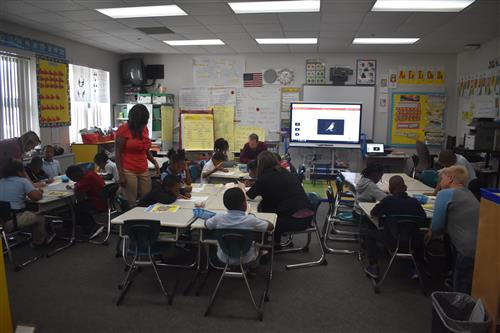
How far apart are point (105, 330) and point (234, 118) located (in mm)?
6888

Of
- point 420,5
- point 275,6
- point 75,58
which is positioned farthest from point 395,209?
point 75,58

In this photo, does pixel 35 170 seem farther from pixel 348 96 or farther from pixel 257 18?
pixel 348 96

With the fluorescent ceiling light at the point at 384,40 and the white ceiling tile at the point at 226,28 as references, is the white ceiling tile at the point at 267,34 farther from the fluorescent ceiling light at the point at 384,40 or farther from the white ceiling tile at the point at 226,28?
the fluorescent ceiling light at the point at 384,40

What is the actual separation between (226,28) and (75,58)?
3.33 m

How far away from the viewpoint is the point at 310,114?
28.3ft

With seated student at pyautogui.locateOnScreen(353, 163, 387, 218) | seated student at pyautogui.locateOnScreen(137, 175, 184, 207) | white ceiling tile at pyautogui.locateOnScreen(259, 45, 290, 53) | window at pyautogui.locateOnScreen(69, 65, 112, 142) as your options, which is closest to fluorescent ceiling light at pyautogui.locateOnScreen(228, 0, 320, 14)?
seated student at pyautogui.locateOnScreen(353, 163, 387, 218)

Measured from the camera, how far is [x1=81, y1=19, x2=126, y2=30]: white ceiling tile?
604 cm

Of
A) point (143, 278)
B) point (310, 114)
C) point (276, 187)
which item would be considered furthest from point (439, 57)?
point (143, 278)

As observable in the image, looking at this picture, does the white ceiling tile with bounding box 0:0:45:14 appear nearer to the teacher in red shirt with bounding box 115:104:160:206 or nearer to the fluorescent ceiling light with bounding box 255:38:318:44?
the teacher in red shirt with bounding box 115:104:160:206

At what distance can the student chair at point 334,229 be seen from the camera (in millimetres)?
4453

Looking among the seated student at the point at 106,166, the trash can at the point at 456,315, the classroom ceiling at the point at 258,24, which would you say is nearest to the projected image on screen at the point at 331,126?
the classroom ceiling at the point at 258,24

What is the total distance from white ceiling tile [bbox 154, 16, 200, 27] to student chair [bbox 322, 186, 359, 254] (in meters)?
3.25

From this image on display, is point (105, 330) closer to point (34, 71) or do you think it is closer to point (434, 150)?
point (34, 71)

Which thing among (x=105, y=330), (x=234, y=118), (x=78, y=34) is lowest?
(x=105, y=330)
